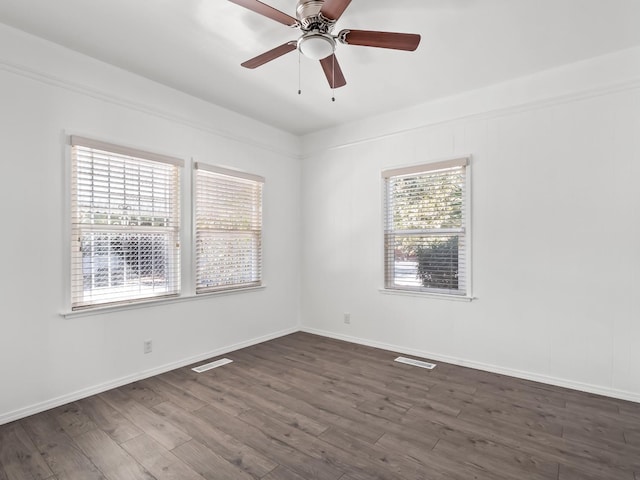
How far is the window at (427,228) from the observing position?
360 cm

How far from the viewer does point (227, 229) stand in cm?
403

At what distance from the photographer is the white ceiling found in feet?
7.43

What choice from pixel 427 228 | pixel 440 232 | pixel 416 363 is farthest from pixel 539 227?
pixel 416 363

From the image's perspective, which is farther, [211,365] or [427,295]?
[427,295]

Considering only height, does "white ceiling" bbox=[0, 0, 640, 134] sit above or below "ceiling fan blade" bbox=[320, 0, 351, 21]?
above

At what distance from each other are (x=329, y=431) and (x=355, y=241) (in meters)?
2.47

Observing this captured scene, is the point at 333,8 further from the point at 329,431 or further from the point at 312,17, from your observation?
the point at 329,431

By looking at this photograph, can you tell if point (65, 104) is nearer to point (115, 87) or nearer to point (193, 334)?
point (115, 87)

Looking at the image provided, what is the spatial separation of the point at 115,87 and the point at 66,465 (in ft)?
9.42

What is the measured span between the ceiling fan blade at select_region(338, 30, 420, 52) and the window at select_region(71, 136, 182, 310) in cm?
216

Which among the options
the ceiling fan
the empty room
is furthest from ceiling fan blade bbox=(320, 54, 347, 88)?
the ceiling fan

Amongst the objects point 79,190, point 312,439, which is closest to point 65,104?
point 79,190

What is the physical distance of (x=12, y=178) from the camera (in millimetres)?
2490

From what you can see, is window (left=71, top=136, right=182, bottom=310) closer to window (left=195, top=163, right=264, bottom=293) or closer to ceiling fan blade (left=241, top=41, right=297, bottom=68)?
window (left=195, top=163, right=264, bottom=293)
